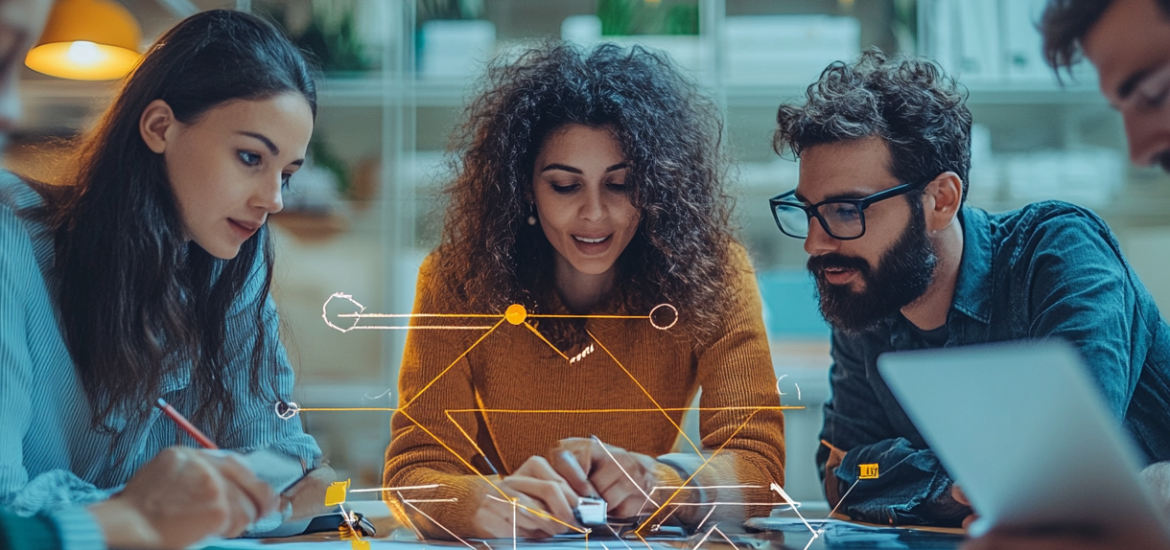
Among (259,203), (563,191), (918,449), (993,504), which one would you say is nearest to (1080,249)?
(918,449)

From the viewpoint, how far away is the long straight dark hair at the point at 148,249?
1.03m

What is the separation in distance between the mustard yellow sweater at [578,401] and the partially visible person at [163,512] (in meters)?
0.19

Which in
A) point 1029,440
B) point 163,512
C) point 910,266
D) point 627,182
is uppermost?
point 627,182

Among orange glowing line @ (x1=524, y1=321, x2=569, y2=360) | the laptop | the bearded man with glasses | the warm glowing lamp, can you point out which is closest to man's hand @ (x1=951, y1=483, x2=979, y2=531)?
the bearded man with glasses

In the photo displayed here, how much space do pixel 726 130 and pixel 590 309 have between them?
0.29 metres

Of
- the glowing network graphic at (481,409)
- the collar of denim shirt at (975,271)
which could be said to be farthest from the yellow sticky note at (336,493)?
the collar of denim shirt at (975,271)

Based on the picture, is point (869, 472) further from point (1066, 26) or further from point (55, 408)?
point (55, 408)

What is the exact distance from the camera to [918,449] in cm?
Result: 111

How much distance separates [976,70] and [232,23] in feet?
3.10

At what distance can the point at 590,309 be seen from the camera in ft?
3.67

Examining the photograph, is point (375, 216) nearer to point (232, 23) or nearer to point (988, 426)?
point (232, 23)

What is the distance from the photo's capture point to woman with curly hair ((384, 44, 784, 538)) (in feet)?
3.57

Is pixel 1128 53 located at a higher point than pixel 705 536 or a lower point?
higher

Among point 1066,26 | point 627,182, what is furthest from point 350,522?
point 1066,26
